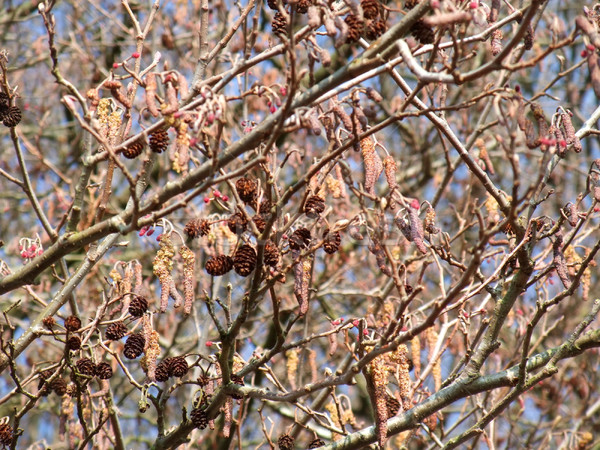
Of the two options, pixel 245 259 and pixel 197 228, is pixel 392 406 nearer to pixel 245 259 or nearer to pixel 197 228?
pixel 245 259

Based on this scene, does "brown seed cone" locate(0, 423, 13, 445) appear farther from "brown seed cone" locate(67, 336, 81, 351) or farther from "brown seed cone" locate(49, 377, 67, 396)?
"brown seed cone" locate(67, 336, 81, 351)

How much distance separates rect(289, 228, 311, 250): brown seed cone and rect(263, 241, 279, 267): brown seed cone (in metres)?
0.07

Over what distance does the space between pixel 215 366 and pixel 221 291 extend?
2.45 meters

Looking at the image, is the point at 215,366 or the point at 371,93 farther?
the point at 215,366

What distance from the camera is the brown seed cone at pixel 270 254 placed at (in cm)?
257

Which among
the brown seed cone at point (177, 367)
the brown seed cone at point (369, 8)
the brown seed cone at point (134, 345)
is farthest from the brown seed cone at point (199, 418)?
the brown seed cone at point (369, 8)

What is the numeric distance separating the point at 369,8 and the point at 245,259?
3.35 ft

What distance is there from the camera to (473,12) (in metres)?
2.09

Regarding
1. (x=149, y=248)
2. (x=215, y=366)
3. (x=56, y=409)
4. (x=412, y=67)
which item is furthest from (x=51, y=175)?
(x=412, y=67)

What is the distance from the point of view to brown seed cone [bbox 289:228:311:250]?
265 centimetres

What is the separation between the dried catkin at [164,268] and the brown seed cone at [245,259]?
27 cm

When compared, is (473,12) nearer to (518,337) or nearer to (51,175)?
(518,337)

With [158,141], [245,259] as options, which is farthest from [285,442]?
[158,141]

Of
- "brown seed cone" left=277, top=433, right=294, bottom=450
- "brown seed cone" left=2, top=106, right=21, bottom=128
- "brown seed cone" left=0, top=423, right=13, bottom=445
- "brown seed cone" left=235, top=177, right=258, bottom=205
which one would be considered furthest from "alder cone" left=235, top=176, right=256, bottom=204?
"brown seed cone" left=0, top=423, right=13, bottom=445
